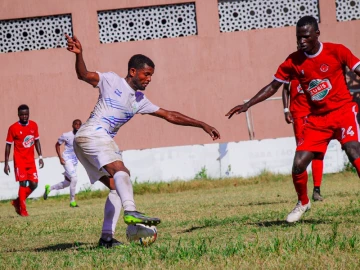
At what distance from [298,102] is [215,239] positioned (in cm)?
450

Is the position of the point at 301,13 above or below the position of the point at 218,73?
above

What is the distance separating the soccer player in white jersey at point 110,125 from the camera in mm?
7953

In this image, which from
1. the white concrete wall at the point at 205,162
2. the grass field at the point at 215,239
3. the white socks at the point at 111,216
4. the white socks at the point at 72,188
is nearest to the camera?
the grass field at the point at 215,239

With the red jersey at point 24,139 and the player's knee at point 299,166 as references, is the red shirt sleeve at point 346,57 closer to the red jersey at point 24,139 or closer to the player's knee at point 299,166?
the player's knee at point 299,166

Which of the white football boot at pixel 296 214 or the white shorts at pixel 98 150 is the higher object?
the white shorts at pixel 98 150

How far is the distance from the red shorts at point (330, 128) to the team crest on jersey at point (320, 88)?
0.21 meters

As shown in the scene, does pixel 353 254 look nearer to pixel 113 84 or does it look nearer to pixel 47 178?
pixel 113 84

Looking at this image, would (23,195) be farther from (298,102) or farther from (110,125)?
(110,125)

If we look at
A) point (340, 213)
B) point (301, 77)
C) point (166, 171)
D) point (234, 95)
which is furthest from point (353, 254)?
point (234, 95)

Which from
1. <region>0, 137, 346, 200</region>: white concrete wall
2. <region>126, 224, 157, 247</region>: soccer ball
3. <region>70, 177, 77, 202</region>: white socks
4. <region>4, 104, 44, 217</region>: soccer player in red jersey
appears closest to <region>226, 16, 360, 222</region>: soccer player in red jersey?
<region>126, 224, 157, 247</region>: soccer ball

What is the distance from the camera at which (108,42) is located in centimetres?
2541

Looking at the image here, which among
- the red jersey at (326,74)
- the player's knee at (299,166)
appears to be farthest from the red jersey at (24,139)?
the red jersey at (326,74)

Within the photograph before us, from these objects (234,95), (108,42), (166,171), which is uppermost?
(108,42)

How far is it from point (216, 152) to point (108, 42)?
18.5 ft
